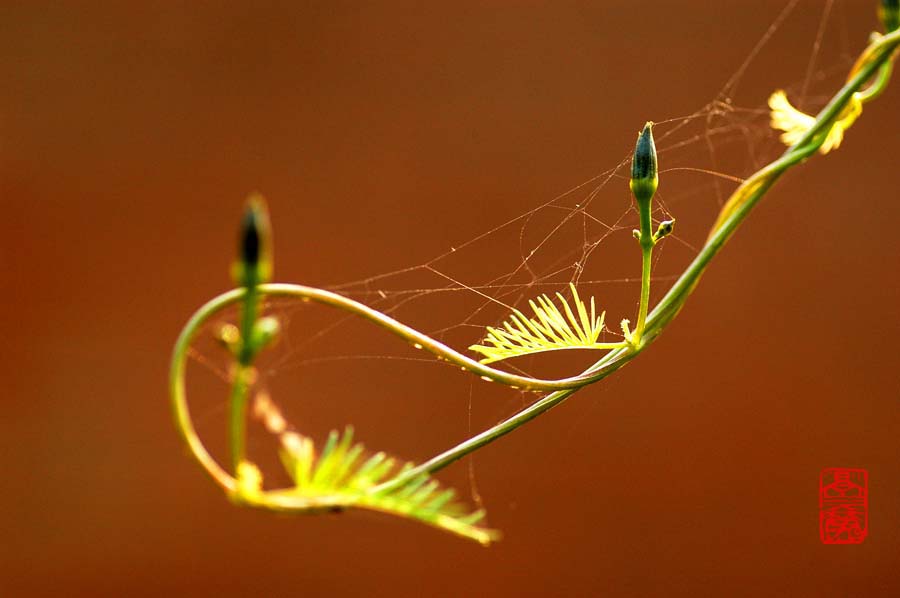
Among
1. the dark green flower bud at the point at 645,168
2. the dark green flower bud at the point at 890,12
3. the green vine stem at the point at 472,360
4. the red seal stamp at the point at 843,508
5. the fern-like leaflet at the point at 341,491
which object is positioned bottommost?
the red seal stamp at the point at 843,508

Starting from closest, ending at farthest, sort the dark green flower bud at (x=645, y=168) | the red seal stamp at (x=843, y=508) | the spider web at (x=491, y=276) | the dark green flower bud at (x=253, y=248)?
the dark green flower bud at (x=253, y=248), the dark green flower bud at (x=645, y=168), the red seal stamp at (x=843, y=508), the spider web at (x=491, y=276)

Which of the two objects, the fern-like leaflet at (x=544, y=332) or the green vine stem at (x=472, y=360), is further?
the fern-like leaflet at (x=544, y=332)

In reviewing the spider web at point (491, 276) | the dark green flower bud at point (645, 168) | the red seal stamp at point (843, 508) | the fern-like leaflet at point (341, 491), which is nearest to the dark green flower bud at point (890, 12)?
the dark green flower bud at point (645, 168)

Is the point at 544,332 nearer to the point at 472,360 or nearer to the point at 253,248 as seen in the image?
the point at 472,360

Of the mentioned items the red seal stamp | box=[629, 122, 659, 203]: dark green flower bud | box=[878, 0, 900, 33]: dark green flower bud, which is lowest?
the red seal stamp

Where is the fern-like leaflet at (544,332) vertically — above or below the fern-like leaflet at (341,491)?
above

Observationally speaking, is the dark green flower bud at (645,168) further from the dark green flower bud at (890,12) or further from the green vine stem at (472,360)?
the dark green flower bud at (890,12)

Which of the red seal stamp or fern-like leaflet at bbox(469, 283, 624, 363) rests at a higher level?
fern-like leaflet at bbox(469, 283, 624, 363)

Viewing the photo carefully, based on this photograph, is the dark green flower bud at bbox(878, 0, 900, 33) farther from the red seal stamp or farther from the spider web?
the spider web

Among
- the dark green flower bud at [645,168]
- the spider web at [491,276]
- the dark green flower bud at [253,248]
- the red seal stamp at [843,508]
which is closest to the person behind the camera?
the dark green flower bud at [253,248]

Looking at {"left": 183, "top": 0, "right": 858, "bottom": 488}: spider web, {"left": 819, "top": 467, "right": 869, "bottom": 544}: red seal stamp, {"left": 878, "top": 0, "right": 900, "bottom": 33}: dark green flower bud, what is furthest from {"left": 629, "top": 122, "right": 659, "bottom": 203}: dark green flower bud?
{"left": 183, "top": 0, "right": 858, "bottom": 488}: spider web
